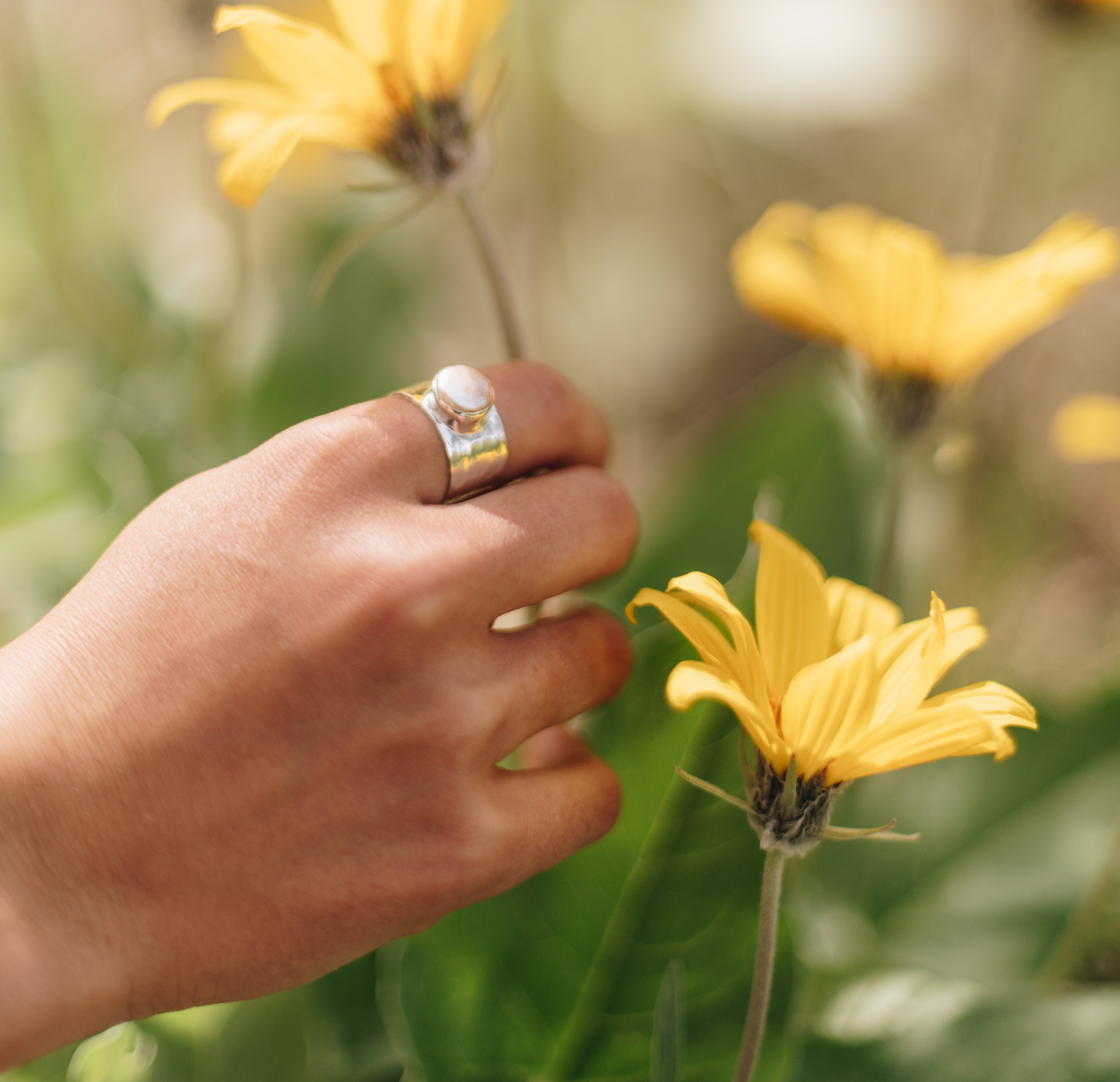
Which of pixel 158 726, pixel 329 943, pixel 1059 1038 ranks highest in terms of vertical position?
pixel 158 726

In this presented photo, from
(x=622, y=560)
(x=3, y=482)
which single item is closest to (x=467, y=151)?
(x=622, y=560)

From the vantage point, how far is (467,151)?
1.39 feet

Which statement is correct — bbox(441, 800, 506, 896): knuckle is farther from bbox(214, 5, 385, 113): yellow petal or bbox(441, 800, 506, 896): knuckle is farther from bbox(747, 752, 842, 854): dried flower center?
bbox(214, 5, 385, 113): yellow petal

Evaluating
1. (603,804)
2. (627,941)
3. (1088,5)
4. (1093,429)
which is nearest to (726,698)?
(603,804)

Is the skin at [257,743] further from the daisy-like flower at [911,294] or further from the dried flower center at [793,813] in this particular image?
the daisy-like flower at [911,294]

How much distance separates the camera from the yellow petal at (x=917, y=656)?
322 millimetres

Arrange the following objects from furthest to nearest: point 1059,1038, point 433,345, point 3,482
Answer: point 433,345, point 3,482, point 1059,1038

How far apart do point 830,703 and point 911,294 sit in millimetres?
280

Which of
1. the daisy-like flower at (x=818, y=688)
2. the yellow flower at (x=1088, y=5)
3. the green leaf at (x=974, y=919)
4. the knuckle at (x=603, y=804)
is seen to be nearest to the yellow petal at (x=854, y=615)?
the daisy-like flower at (x=818, y=688)

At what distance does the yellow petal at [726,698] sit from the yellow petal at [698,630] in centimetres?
1

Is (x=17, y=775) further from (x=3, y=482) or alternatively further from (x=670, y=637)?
(x=3, y=482)

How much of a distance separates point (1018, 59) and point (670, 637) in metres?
1.12

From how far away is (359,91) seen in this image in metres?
0.40

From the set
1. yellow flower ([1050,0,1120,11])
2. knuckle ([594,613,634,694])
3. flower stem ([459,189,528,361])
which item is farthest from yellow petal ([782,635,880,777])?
yellow flower ([1050,0,1120,11])
